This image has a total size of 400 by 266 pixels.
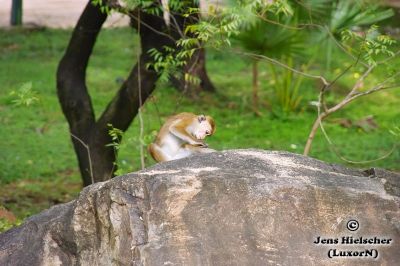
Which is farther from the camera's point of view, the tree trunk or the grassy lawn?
the grassy lawn

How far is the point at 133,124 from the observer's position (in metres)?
11.6

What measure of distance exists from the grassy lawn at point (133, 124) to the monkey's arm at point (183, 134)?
8.95 feet

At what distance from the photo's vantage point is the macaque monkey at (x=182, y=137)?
5.82m

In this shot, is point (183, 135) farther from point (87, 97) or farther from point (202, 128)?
point (87, 97)

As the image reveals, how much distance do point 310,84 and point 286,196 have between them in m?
9.74

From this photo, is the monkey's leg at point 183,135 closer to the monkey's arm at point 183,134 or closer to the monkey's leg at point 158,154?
the monkey's arm at point 183,134

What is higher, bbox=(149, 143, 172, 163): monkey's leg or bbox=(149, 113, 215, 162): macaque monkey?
bbox=(149, 113, 215, 162): macaque monkey

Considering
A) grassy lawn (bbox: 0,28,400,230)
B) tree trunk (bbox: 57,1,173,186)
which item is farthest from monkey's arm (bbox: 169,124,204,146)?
grassy lawn (bbox: 0,28,400,230)

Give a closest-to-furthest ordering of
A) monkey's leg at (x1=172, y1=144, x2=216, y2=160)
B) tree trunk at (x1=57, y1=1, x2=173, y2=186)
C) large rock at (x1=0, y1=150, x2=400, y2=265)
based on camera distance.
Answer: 1. large rock at (x1=0, y1=150, x2=400, y2=265)
2. monkey's leg at (x1=172, y1=144, x2=216, y2=160)
3. tree trunk at (x1=57, y1=1, x2=173, y2=186)

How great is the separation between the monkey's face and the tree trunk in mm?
2003

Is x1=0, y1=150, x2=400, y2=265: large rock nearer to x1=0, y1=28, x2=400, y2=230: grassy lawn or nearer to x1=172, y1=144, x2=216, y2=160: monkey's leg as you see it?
x1=172, y1=144, x2=216, y2=160: monkey's leg

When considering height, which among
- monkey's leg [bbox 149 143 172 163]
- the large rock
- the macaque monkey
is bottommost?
the large rock

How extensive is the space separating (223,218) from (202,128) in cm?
167

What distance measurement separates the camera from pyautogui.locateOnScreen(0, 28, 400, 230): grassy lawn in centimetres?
1003
